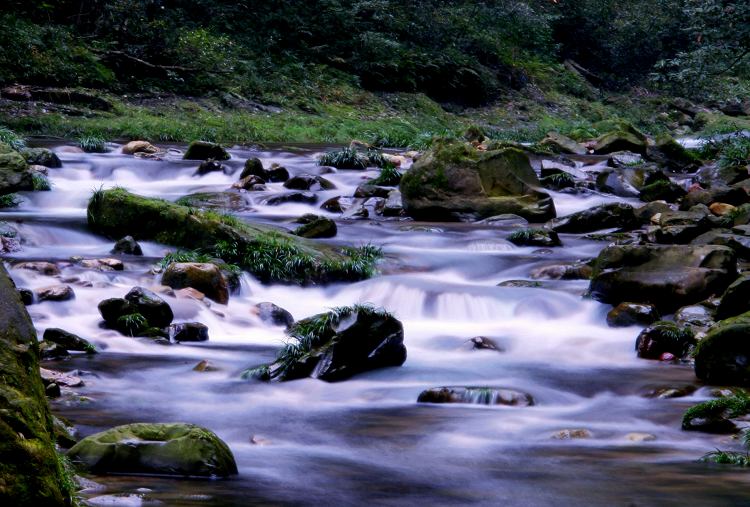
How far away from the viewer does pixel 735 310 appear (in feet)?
27.2

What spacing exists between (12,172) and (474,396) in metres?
9.62

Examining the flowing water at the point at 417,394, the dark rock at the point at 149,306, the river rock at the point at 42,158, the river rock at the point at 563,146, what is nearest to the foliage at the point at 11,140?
the river rock at the point at 42,158

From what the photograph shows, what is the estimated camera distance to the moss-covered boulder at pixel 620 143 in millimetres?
22005

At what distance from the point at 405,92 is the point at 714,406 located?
28168mm

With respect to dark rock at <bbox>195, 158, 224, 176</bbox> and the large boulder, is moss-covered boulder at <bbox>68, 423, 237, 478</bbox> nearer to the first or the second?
the large boulder

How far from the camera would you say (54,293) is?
8.95m

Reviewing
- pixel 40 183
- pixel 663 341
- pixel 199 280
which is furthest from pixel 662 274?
pixel 40 183

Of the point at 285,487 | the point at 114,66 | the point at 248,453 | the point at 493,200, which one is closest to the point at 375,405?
the point at 248,453

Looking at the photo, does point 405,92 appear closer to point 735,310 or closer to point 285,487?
point 735,310

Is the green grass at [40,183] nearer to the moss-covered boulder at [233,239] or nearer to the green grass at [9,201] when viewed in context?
the green grass at [9,201]

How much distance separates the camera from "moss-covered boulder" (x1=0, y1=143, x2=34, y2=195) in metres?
13.5

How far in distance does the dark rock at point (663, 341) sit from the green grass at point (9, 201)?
32.9 ft

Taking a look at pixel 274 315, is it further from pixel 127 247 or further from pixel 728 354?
pixel 728 354

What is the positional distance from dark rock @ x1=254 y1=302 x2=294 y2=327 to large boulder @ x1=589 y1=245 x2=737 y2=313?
135 inches
